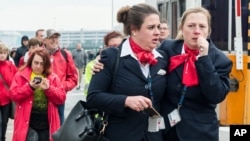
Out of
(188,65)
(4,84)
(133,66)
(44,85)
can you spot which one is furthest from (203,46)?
(4,84)

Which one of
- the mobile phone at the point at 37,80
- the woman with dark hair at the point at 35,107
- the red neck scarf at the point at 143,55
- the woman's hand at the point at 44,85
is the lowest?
the woman with dark hair at the point at 35,107

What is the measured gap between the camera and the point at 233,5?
7.04 meters

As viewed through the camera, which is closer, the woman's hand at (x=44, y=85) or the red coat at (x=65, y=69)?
the woman's hand at (x=44, y=85)

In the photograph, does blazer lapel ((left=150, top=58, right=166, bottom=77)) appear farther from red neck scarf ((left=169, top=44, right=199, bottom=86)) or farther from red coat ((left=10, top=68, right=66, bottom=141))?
red coat ((left=10, top=68, right=66, bottom=141))

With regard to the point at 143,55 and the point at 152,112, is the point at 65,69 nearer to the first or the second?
the point at 143,55

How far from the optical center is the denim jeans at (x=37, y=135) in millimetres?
5664

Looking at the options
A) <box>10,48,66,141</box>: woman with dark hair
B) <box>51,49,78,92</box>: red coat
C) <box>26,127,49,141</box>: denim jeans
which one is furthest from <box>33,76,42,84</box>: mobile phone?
<box>51,49,78,92</box>: red coat

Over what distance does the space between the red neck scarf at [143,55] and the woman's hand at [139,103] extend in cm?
31

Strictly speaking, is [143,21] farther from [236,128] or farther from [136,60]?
[236,128]

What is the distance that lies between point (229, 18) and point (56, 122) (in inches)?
108

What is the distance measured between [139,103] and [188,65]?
0.52 metres

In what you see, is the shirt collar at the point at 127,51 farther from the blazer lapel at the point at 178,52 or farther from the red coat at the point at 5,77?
the red coat at the point at 5,77

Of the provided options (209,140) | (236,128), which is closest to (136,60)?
(209,140)

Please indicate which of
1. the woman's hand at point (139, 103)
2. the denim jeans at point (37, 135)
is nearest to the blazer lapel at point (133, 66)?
the woman's hand at point (139, 103)
